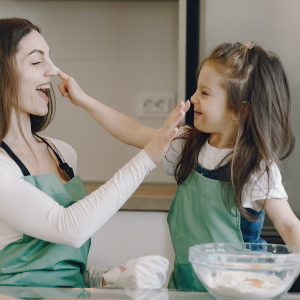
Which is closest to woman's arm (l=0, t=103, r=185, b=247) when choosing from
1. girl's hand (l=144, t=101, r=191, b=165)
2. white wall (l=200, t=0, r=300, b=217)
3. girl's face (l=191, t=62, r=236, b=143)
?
girl's hand (l=144, t=101, r=191, b=165)

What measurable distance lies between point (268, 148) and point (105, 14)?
1.28 m

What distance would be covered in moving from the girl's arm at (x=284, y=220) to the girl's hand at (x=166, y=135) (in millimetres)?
264

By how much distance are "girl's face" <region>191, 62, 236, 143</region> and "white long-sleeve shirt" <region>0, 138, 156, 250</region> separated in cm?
20

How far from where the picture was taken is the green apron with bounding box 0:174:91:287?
1101 millimetres

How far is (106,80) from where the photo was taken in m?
2.23

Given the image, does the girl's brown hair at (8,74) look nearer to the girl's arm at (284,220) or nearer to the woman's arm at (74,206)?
A: the woman's arm at (74,206)

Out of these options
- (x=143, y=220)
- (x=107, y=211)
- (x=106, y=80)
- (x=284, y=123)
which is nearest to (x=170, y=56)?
(x=106, y=80)

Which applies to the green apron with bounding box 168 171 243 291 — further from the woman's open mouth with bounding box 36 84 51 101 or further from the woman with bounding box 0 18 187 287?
the woman's open mouth with bounding box 36 84 51 101

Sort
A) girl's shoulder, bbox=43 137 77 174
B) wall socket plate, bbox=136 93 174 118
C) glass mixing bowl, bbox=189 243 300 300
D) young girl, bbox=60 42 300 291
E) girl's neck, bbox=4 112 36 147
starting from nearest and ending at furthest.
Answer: glass mixing bowl, bbox=189 243 300 300, young girl, bbox=60 42 300 291, girl's neck, bbox=4 112 36 147, girl's shoulder, bbox=43 137 77 174, wall socket plate, bbox=136 93 174 118

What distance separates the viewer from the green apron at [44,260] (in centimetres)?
110

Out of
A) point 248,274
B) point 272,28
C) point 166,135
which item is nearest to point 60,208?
point 166,135

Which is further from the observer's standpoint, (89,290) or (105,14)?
(105,14)

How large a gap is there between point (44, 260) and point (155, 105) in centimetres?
122

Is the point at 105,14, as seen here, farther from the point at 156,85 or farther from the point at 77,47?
the point at 156,85
